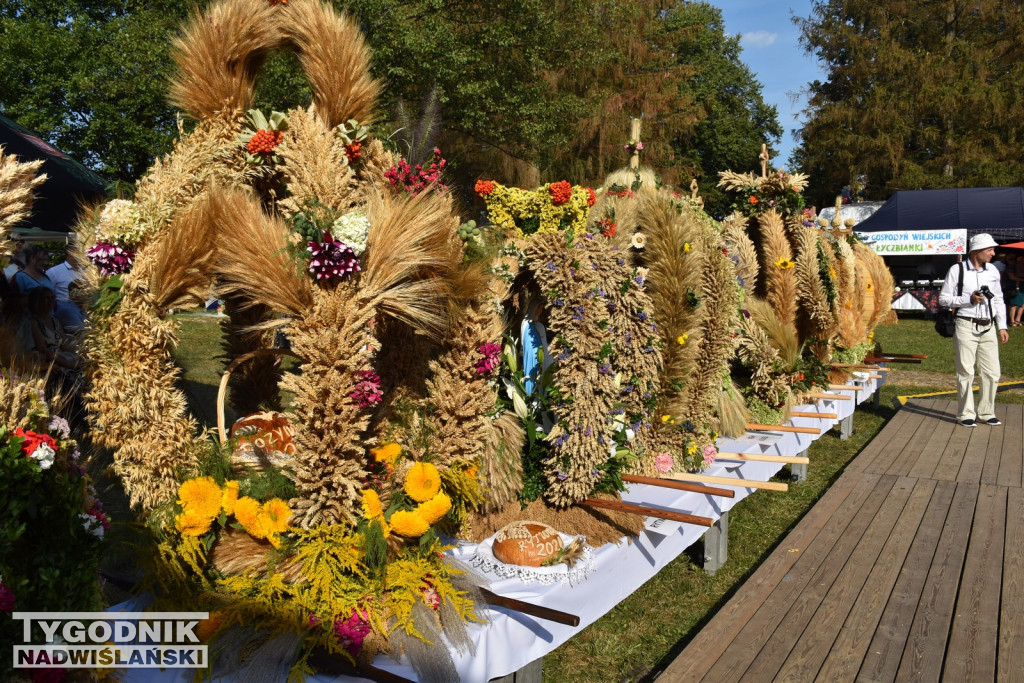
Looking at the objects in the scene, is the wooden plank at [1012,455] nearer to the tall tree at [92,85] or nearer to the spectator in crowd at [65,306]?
the spectator in crowd at [65,306]

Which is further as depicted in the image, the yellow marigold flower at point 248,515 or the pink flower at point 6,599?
the yellow marigold flower at point 248,515

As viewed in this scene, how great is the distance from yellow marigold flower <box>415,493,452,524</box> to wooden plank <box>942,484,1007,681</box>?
97.1 inches

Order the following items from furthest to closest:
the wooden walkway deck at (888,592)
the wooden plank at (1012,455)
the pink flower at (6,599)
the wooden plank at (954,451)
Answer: the wooden plank at (954,451) < the wooden plank at (1012,455) < the wooden walkway deck at (888,592) < the pink flower at (6,599)

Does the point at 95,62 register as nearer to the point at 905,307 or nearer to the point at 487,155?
the point at 487,155

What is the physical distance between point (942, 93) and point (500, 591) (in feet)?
101

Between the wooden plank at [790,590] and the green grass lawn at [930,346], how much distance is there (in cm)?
883

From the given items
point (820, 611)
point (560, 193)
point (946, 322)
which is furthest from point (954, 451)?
point (560, 193)

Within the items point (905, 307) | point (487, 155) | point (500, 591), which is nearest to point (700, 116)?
point (905, 307)

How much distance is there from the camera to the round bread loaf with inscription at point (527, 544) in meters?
3.47

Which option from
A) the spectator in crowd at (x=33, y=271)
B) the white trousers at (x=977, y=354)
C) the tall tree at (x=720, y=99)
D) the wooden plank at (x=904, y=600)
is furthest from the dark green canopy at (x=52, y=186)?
the tall tree at (x=720, y=99)

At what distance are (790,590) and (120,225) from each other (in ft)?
12.9

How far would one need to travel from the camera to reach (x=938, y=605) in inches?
156

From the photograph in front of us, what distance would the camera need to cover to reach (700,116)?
21.8 meters

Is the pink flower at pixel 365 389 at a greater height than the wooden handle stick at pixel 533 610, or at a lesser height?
greater
